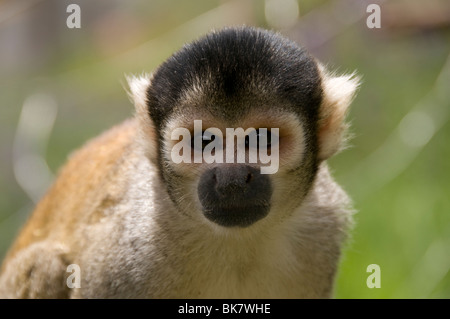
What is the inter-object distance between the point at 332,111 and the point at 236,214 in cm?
73

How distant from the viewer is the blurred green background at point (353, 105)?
5367 mm

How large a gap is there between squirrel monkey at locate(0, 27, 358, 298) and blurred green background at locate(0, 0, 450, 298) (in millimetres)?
1182

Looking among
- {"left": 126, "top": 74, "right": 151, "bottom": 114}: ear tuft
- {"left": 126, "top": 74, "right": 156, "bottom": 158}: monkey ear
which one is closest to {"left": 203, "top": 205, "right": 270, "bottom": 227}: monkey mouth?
{"left": 126, "top": 74, "right": 156, "bottom": 158}: monkey ear

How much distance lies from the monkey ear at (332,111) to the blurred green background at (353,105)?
1.33 m

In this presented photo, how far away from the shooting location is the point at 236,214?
2898 millimetres

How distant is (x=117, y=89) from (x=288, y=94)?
5746mm

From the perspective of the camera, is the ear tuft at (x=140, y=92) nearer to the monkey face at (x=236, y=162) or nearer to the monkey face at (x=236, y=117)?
the monkey face at (x=236, y=117)

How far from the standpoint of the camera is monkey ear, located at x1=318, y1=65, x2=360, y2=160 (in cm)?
321

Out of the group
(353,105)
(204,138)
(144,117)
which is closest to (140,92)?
(144,117)

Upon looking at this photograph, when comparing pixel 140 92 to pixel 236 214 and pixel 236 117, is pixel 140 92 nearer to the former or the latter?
pixel 236 117

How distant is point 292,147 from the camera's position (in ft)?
9.84

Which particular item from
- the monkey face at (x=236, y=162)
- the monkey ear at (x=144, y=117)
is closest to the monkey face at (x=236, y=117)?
the monkey face at (x=236, y=162)
